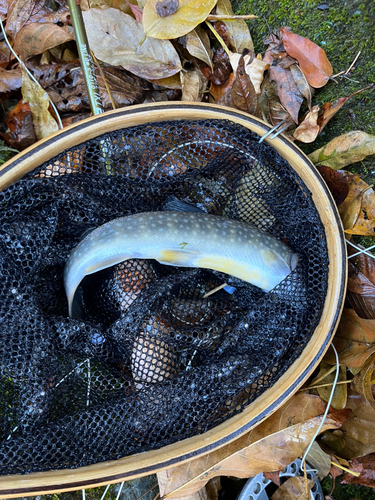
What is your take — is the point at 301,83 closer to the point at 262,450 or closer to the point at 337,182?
the point at 337,182

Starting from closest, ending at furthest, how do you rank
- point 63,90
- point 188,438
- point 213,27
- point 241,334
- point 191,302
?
point 188,438 → point 241,334 → point 191,302 → point 213,27 → point 63,90

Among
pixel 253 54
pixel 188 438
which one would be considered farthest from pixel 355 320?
pixel 253 54

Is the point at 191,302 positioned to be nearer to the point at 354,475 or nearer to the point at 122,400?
the point at 122,400

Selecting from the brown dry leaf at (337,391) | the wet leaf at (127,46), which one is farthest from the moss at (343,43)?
the brown dry leaf at (337,391)

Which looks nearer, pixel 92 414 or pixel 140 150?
pixel 92 414

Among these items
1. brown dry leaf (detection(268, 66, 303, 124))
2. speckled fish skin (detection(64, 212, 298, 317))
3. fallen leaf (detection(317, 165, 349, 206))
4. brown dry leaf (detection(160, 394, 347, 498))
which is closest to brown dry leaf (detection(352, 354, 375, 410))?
brown dry leaf (detection(160, 394, 347, 498))

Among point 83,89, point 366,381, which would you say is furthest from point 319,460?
point 83,89
